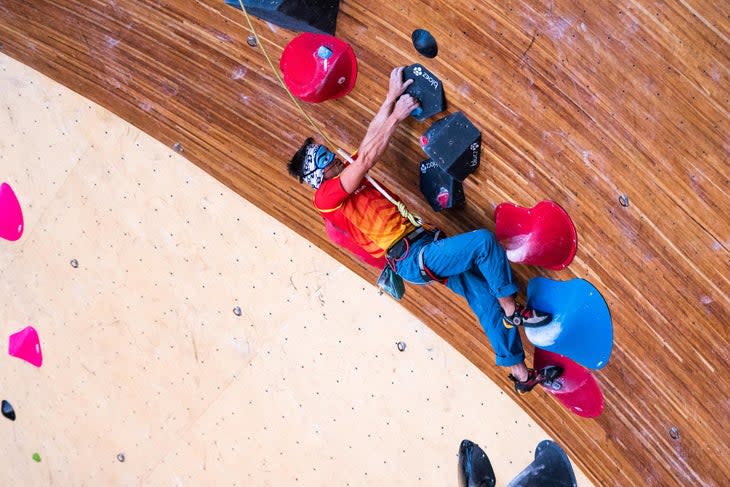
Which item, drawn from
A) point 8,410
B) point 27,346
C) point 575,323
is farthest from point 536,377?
point 8,410

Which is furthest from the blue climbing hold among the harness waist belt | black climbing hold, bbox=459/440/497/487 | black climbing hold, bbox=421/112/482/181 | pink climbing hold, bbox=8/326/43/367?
pink climbing hold, bbox=8/326/43/367

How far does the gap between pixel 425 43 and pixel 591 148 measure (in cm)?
62

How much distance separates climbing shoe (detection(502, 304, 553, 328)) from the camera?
250cm

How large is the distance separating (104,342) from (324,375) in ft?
3.57

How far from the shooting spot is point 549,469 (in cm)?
285

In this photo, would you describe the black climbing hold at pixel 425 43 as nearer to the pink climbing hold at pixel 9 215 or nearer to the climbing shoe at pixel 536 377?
the climbing shoe at pixel 536 377

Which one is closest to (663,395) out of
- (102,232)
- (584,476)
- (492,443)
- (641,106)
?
(584,476)

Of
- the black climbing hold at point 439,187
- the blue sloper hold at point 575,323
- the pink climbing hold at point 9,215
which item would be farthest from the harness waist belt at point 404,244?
the pink climbing hold at point 9,215

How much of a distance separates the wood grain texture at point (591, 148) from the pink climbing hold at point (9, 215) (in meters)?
1.11

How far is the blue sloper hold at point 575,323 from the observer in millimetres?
2625

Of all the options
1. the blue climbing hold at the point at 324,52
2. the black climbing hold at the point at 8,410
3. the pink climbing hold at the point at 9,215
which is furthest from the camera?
the black climbing hold at the point at 8,410

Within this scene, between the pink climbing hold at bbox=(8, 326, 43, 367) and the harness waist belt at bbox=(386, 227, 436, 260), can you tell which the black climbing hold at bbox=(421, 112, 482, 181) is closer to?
the harness waist belt at bbox=(386, 227, 436, 260)

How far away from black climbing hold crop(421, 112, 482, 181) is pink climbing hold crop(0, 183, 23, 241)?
2025 millimetres

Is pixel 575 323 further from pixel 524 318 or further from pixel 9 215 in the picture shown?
pixel 9 215
